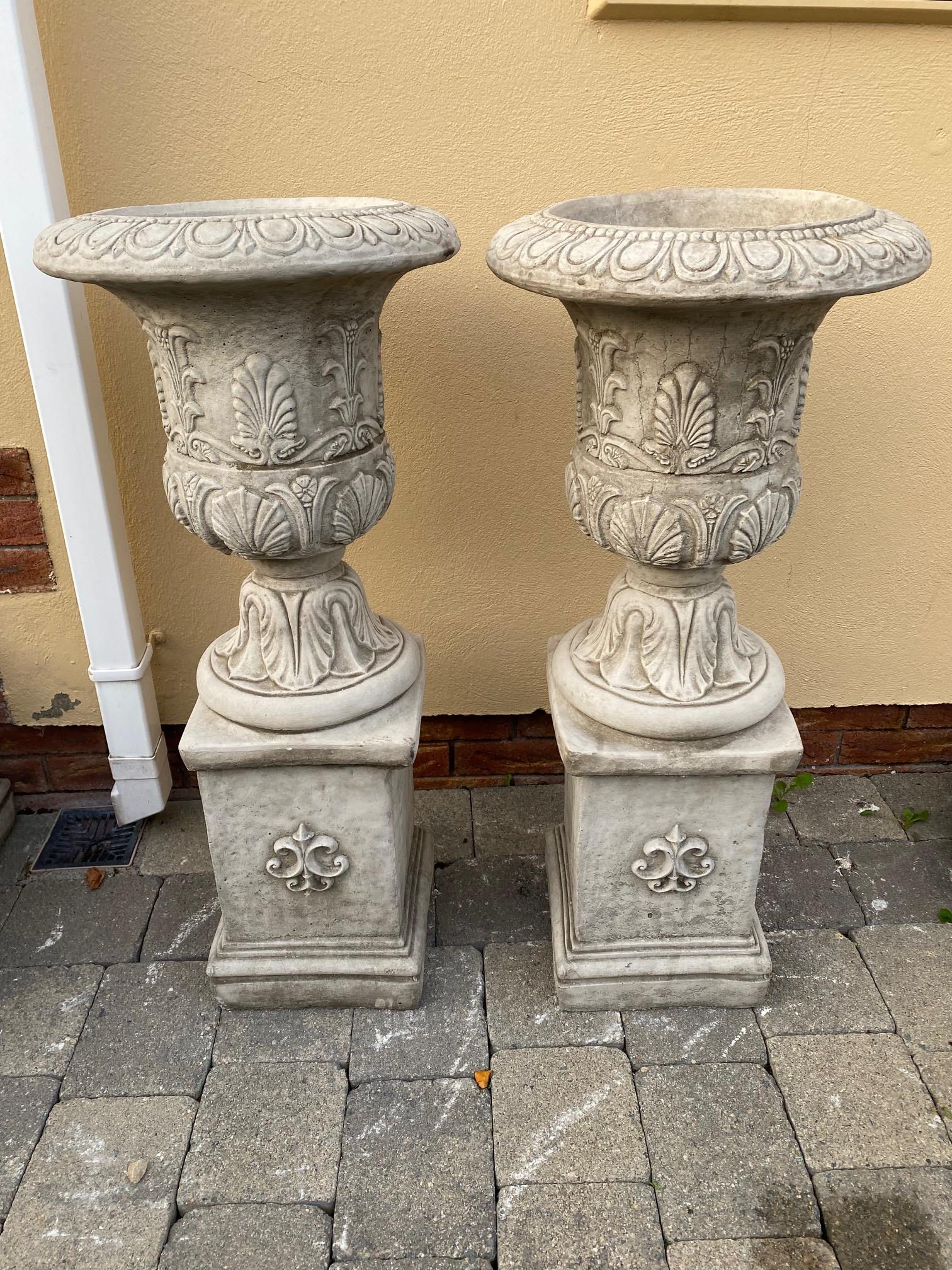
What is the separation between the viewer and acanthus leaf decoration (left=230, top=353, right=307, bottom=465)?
5.62 feet

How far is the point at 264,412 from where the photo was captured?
1741mm

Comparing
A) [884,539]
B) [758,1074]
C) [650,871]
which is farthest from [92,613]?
[884,539]

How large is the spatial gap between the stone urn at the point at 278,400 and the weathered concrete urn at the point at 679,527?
13.0 inches

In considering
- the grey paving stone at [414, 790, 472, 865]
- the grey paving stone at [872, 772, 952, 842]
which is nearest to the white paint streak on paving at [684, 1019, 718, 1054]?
the grey paving stone at [414, 790, 472, 865]

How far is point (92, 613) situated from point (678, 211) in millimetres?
1796

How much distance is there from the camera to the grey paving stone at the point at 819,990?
218 centimetres

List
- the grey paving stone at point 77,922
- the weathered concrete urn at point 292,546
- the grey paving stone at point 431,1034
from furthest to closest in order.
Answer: the grey paving stone at point 77,922 < the grey paving stone at point 431,1034 < the weathered concrete urn at point 292,546

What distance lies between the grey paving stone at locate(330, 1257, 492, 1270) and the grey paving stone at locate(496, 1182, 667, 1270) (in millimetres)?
53

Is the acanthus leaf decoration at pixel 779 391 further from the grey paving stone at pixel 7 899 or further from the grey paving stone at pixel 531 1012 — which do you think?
the grey paving stone at pixel 7 899

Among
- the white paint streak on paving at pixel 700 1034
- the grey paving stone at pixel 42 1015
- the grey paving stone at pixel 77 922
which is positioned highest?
the white paint streak on paving at pixel 700 1034

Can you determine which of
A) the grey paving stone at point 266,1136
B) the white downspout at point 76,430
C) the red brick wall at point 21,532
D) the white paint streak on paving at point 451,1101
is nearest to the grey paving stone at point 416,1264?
the grey paving stone at point 266,1136

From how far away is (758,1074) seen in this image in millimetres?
2072

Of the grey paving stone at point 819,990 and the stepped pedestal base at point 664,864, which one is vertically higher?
the stepped pedestal base at point 664,864

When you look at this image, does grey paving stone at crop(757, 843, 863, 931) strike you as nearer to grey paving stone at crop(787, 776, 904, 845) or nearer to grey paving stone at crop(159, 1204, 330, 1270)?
grey paving stone at crop(787, 776, 904, 845)
